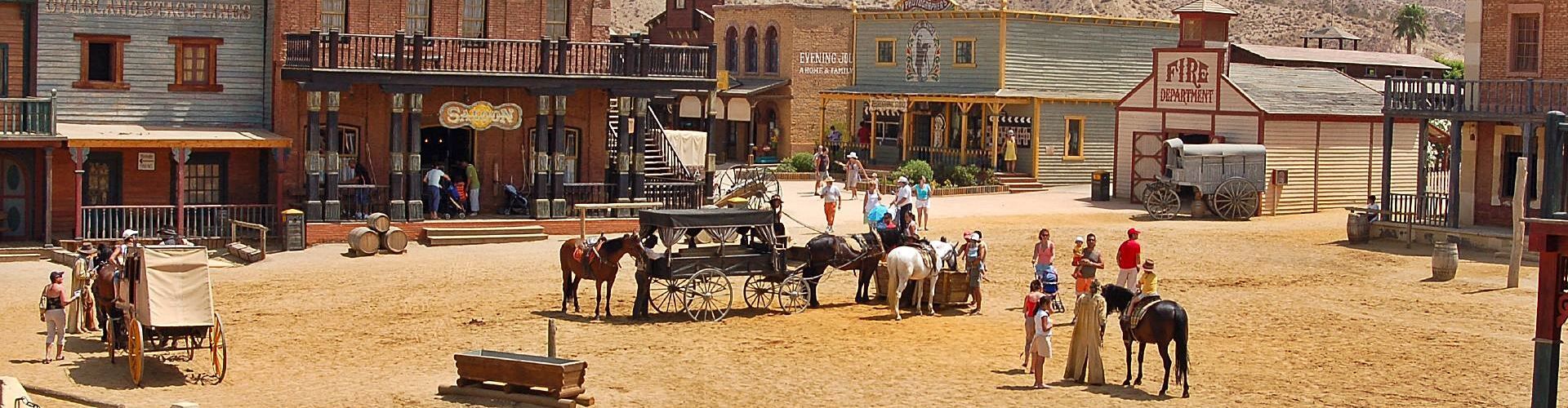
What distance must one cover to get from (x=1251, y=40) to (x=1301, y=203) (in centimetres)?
6221

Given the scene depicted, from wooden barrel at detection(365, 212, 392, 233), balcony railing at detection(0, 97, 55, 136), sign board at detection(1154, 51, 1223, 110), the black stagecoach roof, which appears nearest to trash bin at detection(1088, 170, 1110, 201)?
sign board at detection(1154, 51, 1223, 110)

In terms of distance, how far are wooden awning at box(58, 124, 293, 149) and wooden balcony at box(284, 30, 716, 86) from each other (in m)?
1.44

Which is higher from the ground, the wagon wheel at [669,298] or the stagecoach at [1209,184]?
the stagecoach at [1209,184]

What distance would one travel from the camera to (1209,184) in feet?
139

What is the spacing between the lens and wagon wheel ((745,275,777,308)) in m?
28.0

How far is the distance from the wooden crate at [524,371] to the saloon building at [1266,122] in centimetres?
2439

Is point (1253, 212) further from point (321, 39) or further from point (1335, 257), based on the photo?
point (321, 39)

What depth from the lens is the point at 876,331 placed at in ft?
86.5

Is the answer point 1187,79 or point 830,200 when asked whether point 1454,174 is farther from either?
point 830,200

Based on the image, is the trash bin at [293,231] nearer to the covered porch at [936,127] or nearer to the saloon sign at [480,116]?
the saloon sign at [480,116]

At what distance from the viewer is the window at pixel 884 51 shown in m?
56.3

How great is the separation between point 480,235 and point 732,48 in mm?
27589

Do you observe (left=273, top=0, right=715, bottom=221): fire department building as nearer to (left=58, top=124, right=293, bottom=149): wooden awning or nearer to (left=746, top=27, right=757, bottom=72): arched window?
(left=58, top=124, right=293, bottom=149): wooden awning

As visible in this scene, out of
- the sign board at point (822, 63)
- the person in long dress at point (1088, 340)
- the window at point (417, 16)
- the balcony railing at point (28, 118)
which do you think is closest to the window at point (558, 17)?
the window at point (417, 16)
